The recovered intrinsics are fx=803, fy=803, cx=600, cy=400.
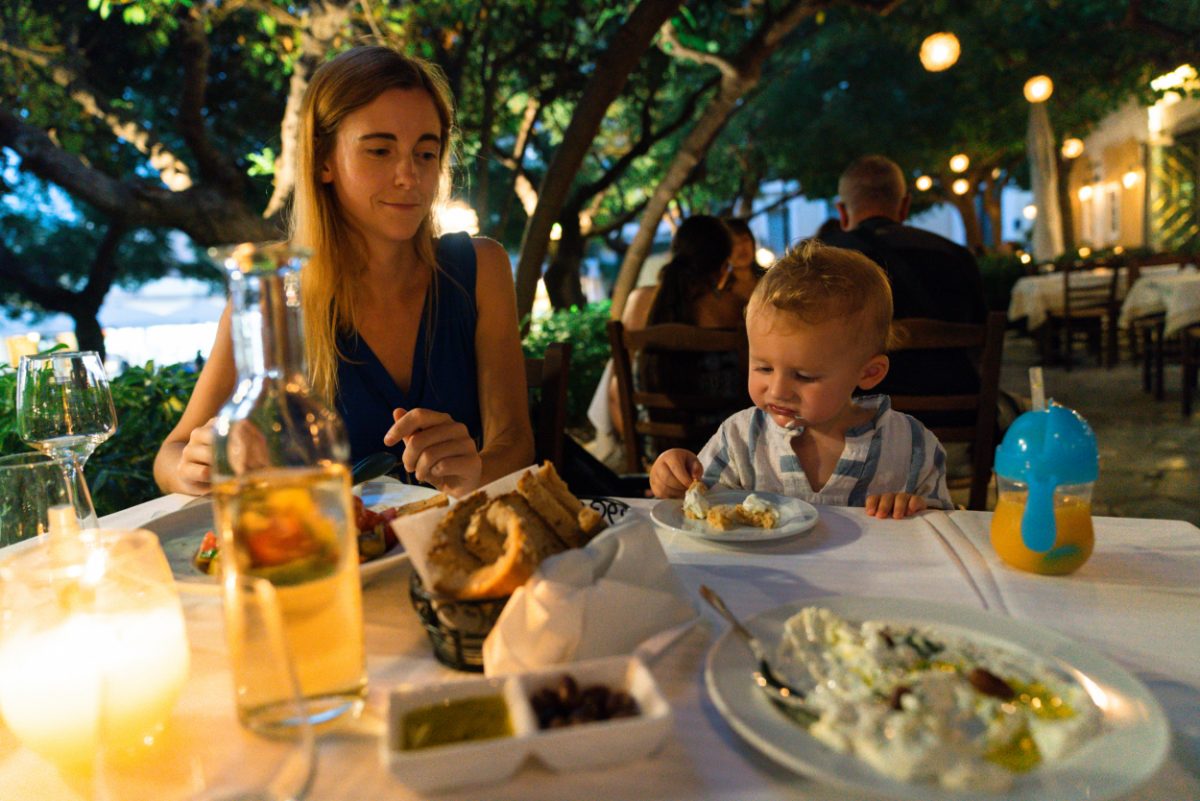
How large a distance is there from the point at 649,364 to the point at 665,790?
2.93 meters

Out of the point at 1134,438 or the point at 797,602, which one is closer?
the point at 797,602

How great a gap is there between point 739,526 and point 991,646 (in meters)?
0.60

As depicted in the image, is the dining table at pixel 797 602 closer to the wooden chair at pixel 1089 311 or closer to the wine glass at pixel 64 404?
→ the wine glass at pixel 64 404

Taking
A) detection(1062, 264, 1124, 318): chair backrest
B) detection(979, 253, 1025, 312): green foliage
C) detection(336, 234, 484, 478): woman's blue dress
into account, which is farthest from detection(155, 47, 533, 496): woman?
detection(979, 253, 1025, 312): green foliage

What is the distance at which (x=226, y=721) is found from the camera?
929 millimetres

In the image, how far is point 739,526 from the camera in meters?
1.54

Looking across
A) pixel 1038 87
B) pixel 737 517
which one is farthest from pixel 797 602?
pixel 1038 87

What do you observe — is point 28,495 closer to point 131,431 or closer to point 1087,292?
point 131,431

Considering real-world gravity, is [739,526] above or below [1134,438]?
above

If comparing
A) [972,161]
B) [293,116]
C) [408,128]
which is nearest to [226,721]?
[408,128]

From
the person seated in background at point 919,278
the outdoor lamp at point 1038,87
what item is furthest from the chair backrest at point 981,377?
the outdoor lamp at point 1038,87

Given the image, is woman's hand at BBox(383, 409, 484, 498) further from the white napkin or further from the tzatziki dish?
the tzatziki dish

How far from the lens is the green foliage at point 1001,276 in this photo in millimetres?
13406

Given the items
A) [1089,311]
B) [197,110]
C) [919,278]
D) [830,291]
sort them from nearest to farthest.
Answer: [830,291] → [919,278] → [197,110] → [1089,311]
